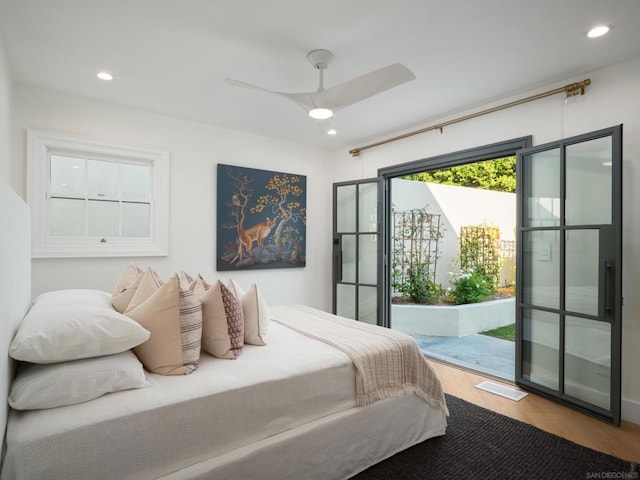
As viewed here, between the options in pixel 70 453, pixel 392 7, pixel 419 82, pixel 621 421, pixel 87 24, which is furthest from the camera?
pixel 419 82

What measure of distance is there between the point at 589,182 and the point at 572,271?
26.3 inches

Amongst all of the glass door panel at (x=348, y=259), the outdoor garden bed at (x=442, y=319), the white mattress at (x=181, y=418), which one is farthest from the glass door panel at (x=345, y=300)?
the white mattress at (x=181, y=418)

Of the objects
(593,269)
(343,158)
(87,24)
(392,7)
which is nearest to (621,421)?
(593,269)

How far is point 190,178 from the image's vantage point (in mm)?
3766

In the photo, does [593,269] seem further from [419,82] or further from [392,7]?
[392,7]

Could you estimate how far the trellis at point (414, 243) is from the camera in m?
6.28

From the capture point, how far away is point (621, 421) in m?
2.48

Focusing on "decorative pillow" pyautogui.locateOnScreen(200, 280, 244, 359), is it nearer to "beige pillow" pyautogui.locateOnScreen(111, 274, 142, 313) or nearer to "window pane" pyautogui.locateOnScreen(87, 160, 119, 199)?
"beige pillow" pyautogui.locateOnScreen(111, 274, 142, 313)

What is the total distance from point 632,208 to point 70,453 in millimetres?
3401

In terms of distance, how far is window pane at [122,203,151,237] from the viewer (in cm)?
345

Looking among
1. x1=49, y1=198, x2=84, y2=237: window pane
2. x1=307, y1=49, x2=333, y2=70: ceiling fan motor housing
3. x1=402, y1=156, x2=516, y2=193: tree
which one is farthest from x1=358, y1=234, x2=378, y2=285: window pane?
x1=402, y1=156, x2=516, y2=193: tree

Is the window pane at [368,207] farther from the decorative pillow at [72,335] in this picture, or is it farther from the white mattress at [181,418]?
the decorative pillow at [72,335]

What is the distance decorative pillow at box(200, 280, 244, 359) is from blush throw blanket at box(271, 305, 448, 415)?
0.54m

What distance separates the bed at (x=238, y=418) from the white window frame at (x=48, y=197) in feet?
5.13
